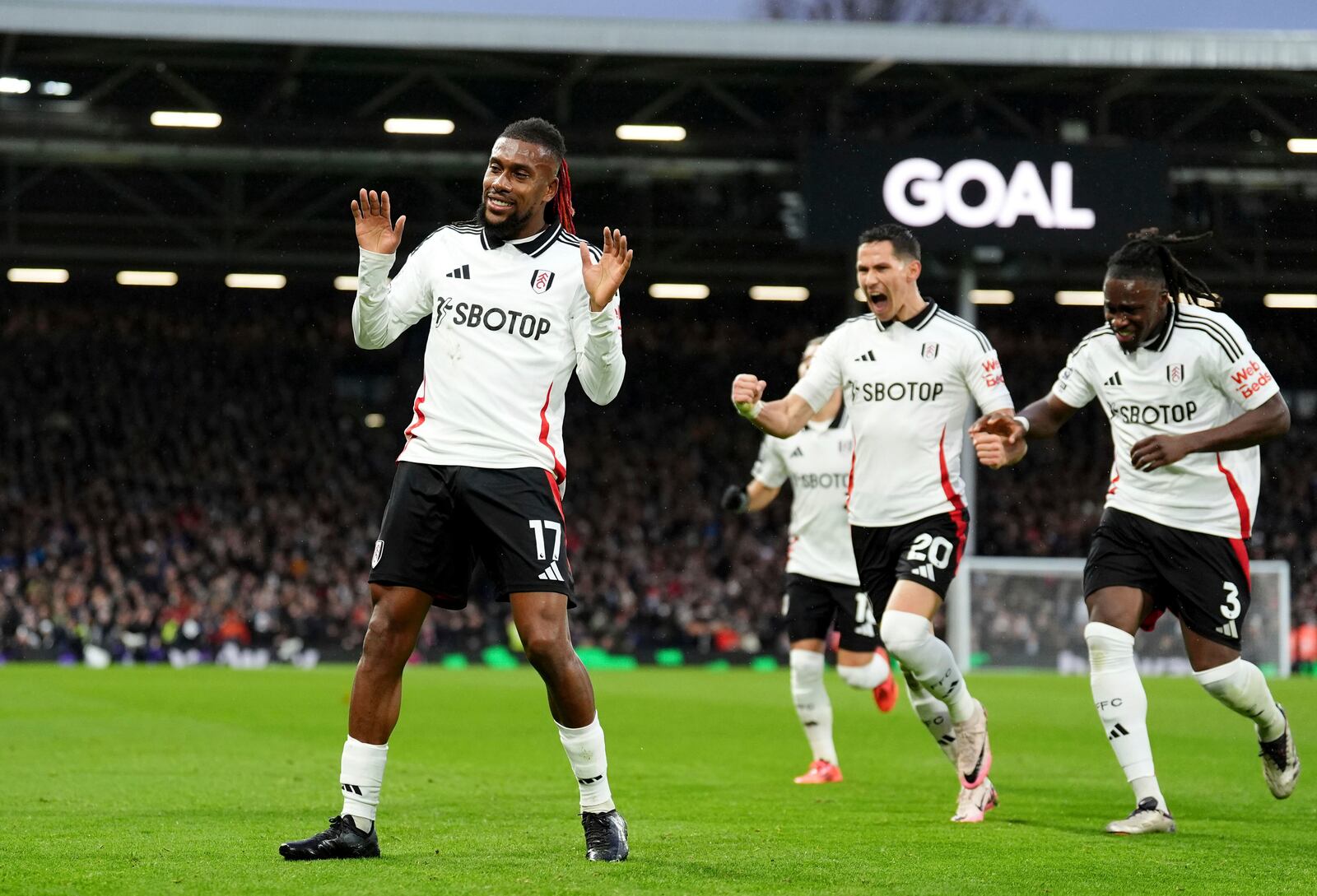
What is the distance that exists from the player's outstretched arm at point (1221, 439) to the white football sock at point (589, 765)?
249cm

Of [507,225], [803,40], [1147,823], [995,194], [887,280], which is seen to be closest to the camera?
[507,225]

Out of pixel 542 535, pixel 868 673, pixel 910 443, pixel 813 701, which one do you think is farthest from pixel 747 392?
pixel 868 673

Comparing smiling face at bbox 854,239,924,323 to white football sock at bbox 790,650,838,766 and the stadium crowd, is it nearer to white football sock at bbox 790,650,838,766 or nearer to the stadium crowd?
white football sock at bbox 790,650,838,766

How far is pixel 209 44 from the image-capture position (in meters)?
25.8

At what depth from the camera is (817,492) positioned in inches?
406

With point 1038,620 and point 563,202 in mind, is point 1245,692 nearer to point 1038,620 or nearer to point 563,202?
point 563,202

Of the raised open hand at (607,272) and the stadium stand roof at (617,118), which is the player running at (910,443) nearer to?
the raised open hand at (607,272)

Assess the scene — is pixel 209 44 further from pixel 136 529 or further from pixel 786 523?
pixel 786 523

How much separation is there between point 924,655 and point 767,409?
4.10ft

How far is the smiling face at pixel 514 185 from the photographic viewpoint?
5641 mm

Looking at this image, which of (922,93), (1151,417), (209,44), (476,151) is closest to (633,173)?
(476,151)

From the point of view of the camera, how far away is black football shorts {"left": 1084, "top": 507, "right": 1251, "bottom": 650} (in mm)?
7000

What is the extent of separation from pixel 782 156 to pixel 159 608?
1317 centimetres

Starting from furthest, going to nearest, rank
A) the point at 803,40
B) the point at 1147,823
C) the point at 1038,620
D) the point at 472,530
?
the point at 803,40, the point at 1038,620, the point at 1147,823, the point at 472,530
